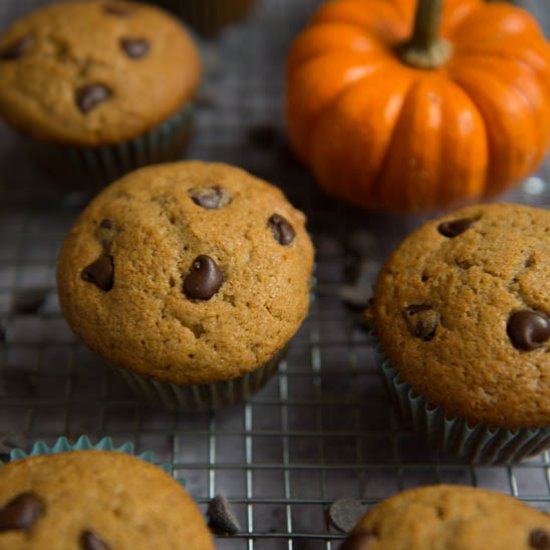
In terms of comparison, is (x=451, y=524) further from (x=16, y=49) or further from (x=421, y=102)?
(x=16, y=49)

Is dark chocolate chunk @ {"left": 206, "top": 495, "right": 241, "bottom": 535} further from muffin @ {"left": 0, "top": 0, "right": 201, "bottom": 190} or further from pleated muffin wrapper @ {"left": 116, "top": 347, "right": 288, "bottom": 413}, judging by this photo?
muffin @ {"left": 0, "top": 0, "right": 201, "bottom": 190}

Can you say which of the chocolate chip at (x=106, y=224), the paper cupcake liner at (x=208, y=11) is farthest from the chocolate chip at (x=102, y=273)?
the paper cupcake liner at (x=208, y=11)

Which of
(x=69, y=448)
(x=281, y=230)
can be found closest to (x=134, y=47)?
(x=281, y=230)

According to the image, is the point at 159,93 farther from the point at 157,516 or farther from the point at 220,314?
the point at 157,516

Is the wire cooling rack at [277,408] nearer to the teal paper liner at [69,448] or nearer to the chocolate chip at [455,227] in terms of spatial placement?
the teal paper liner at [69,448]

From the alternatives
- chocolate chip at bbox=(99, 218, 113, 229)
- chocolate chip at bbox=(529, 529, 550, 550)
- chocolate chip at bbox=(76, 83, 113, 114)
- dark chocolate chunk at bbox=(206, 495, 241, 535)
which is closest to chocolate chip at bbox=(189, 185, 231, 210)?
chocolate chip at bbox=(99, 218, 113, 229)

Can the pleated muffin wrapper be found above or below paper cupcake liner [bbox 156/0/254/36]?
below

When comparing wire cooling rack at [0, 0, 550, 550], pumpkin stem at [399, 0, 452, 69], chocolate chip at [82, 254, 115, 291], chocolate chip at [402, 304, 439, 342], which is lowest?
wire cooling rack at [0, 0, 550, 550]
